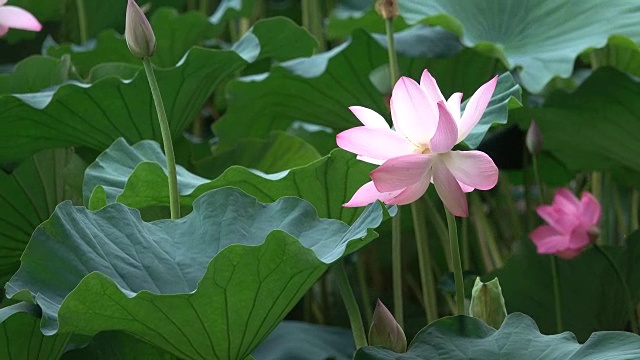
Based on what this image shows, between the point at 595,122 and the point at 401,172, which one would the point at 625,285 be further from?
the point at 401,172

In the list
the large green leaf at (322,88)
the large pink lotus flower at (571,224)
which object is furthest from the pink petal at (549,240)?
the large green leaf at (322,88)

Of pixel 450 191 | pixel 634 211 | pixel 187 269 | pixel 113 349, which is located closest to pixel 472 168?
pixel 450 191

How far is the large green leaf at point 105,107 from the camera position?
1105mm

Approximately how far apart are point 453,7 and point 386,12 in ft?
0.83

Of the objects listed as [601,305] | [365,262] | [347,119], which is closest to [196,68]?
[347,119]

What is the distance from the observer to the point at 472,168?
0.71 m

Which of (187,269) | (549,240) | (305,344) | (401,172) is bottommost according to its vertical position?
(305,344)

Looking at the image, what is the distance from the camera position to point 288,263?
0.73 m

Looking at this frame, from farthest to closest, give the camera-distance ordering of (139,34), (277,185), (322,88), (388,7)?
(322,88) → (388,7) → (277,185) → (139,34)

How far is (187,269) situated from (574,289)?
65 centimetres

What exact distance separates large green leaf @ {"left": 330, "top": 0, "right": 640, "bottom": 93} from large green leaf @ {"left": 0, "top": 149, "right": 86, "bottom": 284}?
436mm

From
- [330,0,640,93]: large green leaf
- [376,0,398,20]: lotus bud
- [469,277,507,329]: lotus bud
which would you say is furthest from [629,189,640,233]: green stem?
[469,277,507,329]: lotus bud

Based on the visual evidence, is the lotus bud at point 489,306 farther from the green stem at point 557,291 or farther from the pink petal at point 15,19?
the pink petal at point 15,19

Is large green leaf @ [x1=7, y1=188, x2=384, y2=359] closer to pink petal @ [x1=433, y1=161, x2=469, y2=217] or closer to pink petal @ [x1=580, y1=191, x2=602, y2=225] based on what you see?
pink petal @ [x1=433, y1=161, x2=469, y2=217]
